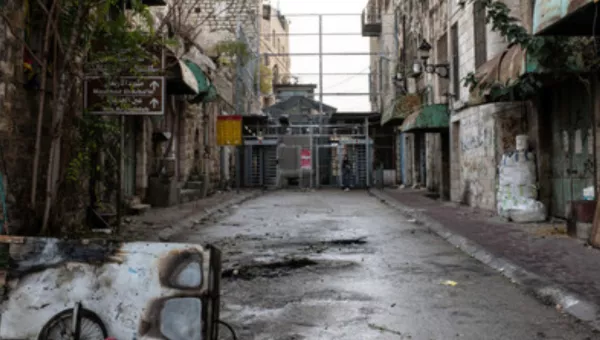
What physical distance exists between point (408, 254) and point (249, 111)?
29138mm

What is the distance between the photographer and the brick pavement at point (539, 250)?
5844 millimetres

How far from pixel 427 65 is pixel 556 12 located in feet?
40.2


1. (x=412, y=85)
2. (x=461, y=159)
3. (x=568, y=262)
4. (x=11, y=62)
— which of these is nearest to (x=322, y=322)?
(x=568, y=262)

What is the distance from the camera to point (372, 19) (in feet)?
127

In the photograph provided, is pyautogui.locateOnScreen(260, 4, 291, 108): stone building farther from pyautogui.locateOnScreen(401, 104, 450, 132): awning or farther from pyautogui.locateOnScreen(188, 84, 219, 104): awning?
pyautogui.locateOnScreen(401, 104, 450, 132): awning

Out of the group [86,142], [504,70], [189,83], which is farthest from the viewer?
[189,83]

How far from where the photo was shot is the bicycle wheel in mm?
3340

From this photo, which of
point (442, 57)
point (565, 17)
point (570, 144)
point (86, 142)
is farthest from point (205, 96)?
point (565, 17)

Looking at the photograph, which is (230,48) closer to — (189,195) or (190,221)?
(189,195)

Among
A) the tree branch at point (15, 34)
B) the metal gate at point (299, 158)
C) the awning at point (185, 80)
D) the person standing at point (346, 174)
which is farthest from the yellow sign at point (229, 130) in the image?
the tree branch at point (15, 34)

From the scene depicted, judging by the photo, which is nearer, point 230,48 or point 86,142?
point 86,142

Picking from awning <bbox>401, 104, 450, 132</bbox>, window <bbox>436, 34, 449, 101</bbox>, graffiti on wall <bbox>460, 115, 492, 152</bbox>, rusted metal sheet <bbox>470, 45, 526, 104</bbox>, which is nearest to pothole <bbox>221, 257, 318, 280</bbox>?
rusted metal sheet <bbox>470, 45, 526, 104</bbox>

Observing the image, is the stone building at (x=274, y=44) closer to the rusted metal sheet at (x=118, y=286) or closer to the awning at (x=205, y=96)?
the awning at (x=205, y=96)

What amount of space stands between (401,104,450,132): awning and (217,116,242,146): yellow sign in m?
8.03
